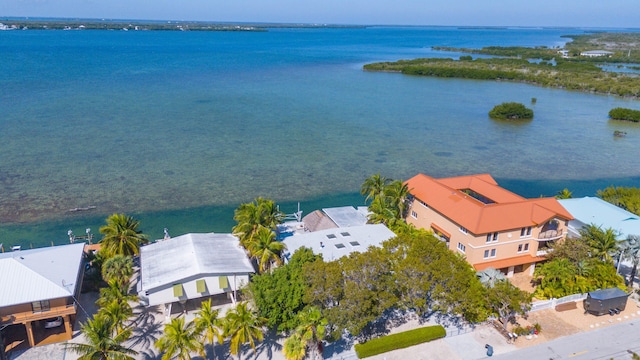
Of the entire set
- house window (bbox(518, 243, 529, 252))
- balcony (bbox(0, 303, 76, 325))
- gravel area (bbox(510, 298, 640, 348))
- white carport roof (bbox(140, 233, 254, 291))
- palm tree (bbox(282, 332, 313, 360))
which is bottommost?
gravel area (bbox(510, 298, 640, 348))

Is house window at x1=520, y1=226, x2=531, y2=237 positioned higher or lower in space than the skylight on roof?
lower

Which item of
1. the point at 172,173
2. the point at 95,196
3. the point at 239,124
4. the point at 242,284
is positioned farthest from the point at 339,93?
the point at 242,284

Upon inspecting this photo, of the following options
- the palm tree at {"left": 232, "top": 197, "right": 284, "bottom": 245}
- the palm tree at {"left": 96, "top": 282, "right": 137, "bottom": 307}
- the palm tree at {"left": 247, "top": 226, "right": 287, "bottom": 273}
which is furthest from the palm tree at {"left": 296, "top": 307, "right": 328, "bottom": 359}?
the palm tree at {"left": 96, "top": 282, "right": 137, "bottom": 307}

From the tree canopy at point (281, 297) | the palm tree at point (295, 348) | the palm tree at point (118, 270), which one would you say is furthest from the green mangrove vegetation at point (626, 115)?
the palm tree at point (118, 270)

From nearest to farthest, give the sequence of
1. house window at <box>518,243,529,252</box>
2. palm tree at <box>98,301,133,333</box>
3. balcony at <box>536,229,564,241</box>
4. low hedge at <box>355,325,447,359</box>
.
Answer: palm tree at <box>98,301,133,333</box> → low hedge at <box>355,325,447,359</box> → balcony at <box>536,229,564,241</box> → house window at <box>518,243,529,252</box>

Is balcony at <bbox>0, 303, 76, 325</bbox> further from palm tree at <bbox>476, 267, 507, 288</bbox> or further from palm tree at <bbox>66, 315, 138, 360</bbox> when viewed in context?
palm tree at <bbox>476, 267, 507, 288</bbox>

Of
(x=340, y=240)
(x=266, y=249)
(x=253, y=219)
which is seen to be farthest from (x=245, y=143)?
(x=266, y=249)

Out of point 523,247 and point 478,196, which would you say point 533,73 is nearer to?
point 478,196

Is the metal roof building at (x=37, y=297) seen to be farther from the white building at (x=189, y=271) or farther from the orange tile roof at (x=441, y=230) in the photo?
the orange tile roof at (x=441, y=230)
